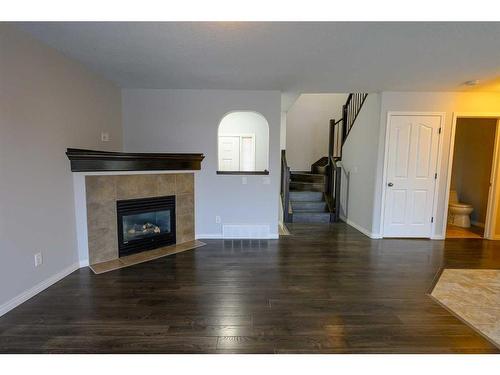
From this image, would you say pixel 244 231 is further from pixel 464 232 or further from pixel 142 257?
pixel 464 232

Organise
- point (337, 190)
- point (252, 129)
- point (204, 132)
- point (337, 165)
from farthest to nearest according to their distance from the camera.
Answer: point (252, 129) < point (337, 165) < point (337, 190) < point (204, 132)

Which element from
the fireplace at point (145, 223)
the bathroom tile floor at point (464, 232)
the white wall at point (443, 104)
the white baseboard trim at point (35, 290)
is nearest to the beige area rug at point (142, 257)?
the fireplace at point (145, 223)

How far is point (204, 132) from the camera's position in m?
4.05

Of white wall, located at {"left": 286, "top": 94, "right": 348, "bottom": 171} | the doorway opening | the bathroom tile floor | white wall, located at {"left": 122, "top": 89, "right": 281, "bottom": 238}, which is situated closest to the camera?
white wall, located at {"left": 122, "top": 89, "right": 281, "bottom": 238}

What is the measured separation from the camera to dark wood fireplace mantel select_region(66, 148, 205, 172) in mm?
2873

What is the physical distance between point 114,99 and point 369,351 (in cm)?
424

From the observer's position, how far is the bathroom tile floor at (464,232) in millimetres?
4488

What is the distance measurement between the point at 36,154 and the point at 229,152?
453 centimetres

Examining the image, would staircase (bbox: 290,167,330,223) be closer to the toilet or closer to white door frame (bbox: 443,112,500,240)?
white door frame (bbox: 443,112,500,240)

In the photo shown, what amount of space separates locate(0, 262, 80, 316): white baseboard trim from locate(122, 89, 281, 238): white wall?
1794 mm

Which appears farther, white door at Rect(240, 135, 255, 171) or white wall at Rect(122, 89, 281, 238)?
white door at Rect(240, 135, 255, 171)

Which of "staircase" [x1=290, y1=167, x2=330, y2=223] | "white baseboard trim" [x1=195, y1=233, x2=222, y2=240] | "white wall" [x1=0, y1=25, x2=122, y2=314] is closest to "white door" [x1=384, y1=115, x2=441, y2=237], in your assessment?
"staircase" [x1=290, y1=167, x2=330, y2=223]

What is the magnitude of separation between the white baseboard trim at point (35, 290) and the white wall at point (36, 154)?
17mm

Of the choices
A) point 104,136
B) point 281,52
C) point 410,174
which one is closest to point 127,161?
point 104,136
